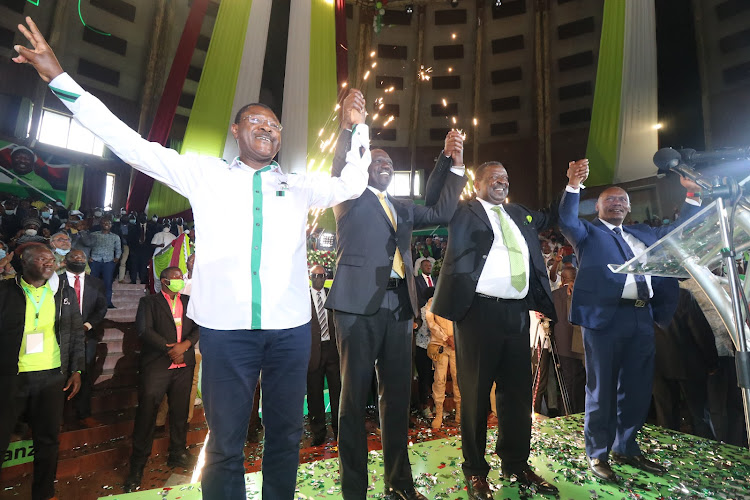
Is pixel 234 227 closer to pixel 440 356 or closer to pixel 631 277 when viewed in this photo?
pixel 631 277

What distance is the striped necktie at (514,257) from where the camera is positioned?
254 centimetres

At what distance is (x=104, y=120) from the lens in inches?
61.0

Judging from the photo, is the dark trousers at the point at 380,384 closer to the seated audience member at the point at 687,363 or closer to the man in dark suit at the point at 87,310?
the seated audience member at the point at 687,363

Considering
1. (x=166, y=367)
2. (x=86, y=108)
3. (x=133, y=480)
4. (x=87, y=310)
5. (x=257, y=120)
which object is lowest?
(x=133, y=480)

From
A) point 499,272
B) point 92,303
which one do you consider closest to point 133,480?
point 92,303

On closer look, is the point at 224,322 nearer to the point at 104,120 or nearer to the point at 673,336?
the point at 104,120

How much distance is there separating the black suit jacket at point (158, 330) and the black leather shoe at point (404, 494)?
2932 mm

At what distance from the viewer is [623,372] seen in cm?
277

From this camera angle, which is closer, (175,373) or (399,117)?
(175,373)

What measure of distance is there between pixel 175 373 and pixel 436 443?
9.04 feet

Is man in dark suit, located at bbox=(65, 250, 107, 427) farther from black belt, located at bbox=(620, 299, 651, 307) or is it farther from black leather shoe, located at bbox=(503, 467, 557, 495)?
black belt, located at bbox=(620, 299, 651, 307)

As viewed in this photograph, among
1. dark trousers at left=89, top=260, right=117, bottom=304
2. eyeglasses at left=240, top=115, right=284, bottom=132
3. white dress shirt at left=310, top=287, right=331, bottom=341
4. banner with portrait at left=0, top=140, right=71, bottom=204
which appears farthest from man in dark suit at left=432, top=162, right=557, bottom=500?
banner with portrait at left=0, top=140, right=71, bottom=204

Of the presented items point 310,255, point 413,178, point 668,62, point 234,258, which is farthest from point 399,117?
point 234,258

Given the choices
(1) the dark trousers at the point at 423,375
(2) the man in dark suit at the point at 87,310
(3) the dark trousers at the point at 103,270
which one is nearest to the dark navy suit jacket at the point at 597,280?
(1) the dark trousers at the point at 423,375
